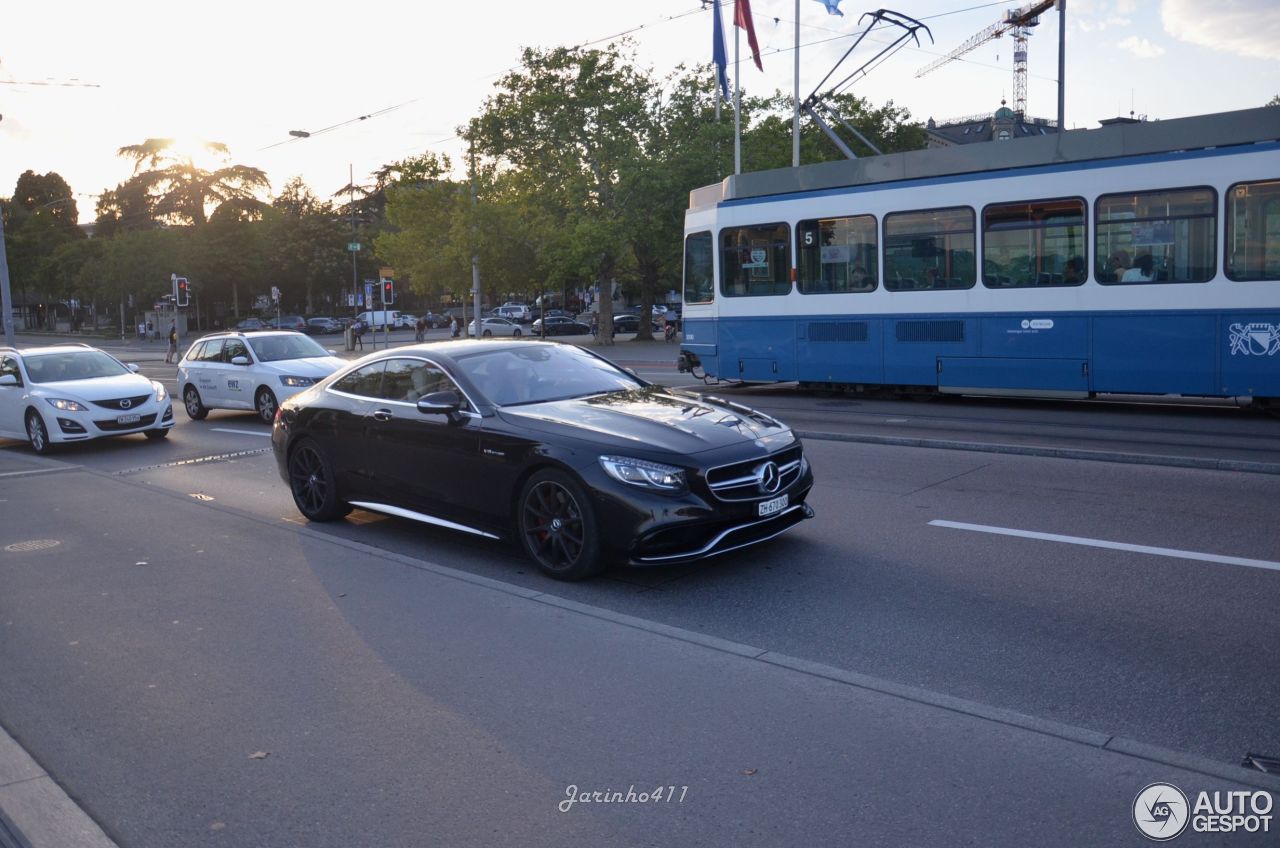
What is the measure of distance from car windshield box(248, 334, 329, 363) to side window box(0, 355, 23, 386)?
3509 millimetres

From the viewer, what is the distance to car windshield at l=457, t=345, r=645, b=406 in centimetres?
773

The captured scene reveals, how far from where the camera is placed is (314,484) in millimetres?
9031

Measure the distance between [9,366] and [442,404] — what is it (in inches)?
478

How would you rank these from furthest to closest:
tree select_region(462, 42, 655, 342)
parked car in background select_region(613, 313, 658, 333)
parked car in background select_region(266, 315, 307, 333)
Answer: parked car in background select_region(266, 315, 307, 333), parked car in background select_region(613, 313, 658, 333), tree select_region(462, 42, 655, 342)

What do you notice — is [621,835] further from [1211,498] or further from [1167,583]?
[1211,498]

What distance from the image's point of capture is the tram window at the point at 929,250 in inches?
625

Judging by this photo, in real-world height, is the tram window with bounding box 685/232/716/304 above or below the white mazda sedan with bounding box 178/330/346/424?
above

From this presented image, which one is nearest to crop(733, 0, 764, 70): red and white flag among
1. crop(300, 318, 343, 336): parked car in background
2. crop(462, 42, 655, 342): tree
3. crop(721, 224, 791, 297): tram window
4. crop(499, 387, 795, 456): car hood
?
crop(462, 42, 655, 342): tree

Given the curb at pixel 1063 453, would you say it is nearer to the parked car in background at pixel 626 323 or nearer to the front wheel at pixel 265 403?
the front wheel at pixel 265 403

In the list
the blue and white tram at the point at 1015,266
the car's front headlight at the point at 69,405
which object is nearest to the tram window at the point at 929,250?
the blue and white tram at the point at 1015,266

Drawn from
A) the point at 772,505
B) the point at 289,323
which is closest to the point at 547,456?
the point at 772,505

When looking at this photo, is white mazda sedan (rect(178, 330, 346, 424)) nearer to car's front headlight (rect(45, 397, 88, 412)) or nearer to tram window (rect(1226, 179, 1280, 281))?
car's front headlight (rect(45, 397, 88, 412))

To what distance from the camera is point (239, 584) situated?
715cm

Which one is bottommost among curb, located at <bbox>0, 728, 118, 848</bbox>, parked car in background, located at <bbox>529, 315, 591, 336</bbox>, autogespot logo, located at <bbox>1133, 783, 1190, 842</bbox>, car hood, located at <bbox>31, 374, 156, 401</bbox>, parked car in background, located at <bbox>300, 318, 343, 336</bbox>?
curb, located at <bbox>0, 728, 118, 848</bbox>
